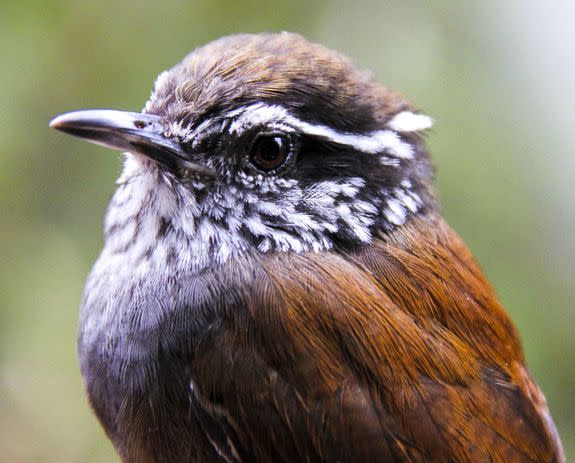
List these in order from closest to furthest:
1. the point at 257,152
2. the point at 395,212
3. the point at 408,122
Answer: the point at 257,152 < the point at 395,212 < the point at 408,122

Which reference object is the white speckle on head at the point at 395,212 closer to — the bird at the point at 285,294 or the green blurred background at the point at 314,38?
the bird at the point at 285,294

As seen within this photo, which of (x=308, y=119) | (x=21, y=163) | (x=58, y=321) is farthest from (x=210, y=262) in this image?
(x=21, y=163)

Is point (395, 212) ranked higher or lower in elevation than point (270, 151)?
lower

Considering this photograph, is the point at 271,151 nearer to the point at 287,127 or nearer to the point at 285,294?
the point at 287,127

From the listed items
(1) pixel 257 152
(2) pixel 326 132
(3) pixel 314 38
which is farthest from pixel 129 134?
(3) pixel 314 38

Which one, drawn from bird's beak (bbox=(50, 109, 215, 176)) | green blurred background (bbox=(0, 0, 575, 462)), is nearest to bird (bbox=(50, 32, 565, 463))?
bird's beak (bbox=(50, 109, 215, 176))

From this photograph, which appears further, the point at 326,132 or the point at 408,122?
the point at 408,122

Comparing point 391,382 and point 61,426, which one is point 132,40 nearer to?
point 61,426
